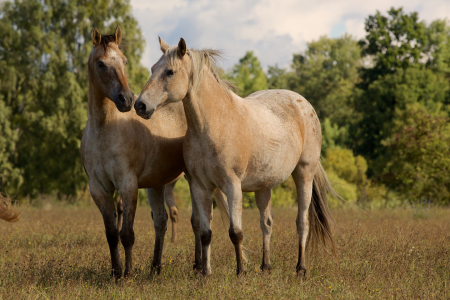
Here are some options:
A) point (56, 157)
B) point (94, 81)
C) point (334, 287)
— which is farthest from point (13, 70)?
point (334, 287)

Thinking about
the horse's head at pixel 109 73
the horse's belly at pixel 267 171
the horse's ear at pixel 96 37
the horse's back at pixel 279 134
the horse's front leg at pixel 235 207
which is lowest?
the horse's front leg at pixel 235 207

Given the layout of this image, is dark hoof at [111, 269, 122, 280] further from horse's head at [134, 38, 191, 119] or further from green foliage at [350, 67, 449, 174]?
green foliage at [350, 67, 449, 174]

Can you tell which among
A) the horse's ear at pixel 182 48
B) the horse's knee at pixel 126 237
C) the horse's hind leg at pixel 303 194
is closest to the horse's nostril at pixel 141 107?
the horse's ear at pixel 182 48

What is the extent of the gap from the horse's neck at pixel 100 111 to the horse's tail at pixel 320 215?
131 inches

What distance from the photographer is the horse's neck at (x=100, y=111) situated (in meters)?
5.27

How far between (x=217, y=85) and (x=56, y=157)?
2178 cm

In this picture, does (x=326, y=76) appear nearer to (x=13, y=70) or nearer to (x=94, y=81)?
(x=13, y=70)

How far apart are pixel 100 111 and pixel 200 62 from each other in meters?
1.37

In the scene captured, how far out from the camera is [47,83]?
23.8 metres

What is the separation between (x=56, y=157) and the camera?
24.8 m

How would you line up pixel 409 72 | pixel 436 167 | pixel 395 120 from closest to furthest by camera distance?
pixel 436 167 → pixel 395 120 → pixel 409 72

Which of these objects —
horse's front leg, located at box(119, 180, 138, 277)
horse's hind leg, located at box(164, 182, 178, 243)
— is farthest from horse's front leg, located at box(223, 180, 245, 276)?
horse's hind leg, located at box(164, 182, 178, 243)

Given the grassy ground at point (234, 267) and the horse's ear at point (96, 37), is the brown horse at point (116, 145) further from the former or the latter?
the grassy ground at point (234, 267)

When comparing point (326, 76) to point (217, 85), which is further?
point (326, 76)
